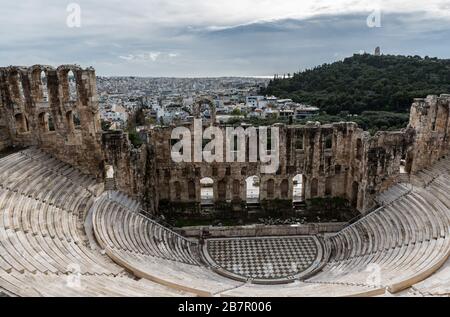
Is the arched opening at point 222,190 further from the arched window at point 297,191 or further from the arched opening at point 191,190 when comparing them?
the arched window at point 297,191

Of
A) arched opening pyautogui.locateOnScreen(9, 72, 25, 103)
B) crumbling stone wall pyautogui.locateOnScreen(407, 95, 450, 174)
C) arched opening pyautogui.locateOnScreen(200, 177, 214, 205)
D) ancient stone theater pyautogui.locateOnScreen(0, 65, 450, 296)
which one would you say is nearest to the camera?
ancient stone theater pyautogui.locateOnScreen(0, 65, 450, 296)

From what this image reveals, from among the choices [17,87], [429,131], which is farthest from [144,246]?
[429,131]

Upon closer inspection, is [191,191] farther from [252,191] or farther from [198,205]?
[252,191]

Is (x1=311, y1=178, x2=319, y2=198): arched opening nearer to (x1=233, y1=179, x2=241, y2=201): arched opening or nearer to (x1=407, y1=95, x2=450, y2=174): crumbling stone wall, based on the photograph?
(x1=233, y1=179, x2=241, y2=201): arched opening

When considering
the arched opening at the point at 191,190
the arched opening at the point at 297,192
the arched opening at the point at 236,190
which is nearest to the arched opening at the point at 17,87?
the arched opening at the point at 191,190

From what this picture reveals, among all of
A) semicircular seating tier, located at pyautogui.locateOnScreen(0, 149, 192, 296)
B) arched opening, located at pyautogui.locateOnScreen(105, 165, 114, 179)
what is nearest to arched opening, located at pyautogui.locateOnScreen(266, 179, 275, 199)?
arched opening, located at pyautogui.locateOnScreen(105, 165, 114, 179)
